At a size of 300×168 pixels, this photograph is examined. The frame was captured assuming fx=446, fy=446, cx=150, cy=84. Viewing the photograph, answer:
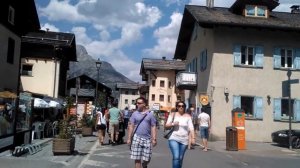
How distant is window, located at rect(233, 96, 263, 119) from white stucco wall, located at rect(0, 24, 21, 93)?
493 inches

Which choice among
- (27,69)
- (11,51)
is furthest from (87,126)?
(27,69)

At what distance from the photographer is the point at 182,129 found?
9102mm

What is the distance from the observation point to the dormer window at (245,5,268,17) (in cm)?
2705

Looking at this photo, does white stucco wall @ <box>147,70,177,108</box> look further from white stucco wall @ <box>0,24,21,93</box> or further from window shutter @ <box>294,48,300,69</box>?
white stucco wall @ <box>0,24,21,93</box>

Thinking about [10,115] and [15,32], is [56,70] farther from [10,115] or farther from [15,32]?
[10,115]

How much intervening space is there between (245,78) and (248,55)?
1.41 metres

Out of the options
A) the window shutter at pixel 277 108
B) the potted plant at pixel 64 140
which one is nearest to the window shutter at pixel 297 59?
the window shutter at pixel 277 108

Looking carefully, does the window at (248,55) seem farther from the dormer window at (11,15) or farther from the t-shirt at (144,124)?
the t-shirt at (144,124)

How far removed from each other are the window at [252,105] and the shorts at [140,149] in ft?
56.6

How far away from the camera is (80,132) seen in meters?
25.7

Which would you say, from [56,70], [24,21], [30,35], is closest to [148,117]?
[24,21]

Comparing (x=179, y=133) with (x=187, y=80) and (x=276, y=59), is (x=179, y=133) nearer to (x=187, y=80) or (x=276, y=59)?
(x=276, y=59)

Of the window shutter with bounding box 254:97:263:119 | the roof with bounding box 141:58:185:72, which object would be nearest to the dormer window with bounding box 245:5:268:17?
the window shutter with bounding box 254:97:263:119

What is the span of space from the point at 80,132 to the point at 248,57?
1067 cm
